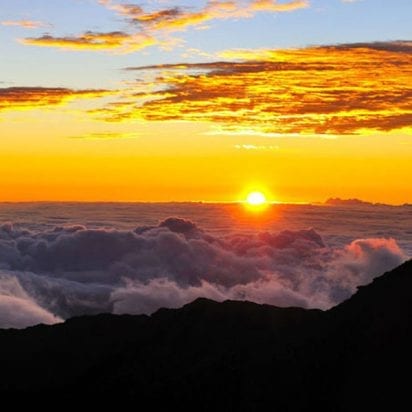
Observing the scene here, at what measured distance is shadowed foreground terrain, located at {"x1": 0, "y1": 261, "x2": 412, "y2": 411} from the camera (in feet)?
161

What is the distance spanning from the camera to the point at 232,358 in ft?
182

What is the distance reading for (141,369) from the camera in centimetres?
5675

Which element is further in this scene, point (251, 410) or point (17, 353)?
point (17, 353)

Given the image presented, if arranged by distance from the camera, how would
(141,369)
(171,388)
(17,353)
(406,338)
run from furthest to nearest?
1. (17,353)
2. (141,369)
3. (171,388)
4. (406,338)

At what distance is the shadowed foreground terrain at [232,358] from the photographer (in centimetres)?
4909

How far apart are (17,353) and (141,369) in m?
→ 12.5

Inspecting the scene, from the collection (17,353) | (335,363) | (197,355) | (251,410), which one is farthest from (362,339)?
(17,353)

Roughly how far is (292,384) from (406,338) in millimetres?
8593

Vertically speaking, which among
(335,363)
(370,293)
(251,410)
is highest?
(370,293)

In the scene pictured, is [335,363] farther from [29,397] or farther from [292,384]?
[29,397]

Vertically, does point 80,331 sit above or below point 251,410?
above

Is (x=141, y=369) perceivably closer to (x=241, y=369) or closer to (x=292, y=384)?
(x=241, y=369)

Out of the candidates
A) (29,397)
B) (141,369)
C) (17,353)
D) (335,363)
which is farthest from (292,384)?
(17,353)

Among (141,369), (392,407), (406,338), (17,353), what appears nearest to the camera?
(392,407)
